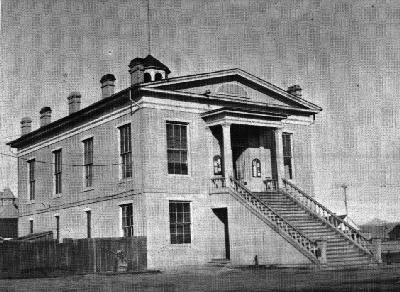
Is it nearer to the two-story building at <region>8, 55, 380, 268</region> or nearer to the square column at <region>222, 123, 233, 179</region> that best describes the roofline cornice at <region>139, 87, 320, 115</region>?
the two-story building at <region>8, 55, 380, 268</region>

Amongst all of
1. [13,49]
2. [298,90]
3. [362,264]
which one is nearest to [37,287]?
[13,49]

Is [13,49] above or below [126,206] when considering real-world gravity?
above

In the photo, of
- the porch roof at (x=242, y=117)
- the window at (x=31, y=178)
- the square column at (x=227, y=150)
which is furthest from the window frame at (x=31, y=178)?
the square column at (x=227, y=150)

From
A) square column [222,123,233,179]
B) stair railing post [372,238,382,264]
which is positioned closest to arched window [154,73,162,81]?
square column [222,123,233,179]

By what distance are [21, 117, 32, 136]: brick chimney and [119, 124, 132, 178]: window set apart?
44.1 ft

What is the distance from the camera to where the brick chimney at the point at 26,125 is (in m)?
38.8

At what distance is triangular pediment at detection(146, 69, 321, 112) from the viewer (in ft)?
89.0

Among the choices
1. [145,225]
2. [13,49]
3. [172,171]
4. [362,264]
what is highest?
[13,49]

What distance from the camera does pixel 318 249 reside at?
22906 millimetres

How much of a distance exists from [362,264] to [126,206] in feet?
34.9

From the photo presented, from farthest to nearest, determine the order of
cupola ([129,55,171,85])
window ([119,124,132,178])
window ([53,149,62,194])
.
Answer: window ([53,149,62,194]) → cupola ([129,55,171,85]) → window ([119,124,132,178])

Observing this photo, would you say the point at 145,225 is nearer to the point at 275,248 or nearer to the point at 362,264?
the point at 275,248

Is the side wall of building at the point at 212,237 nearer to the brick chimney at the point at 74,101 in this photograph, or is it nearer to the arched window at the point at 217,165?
the arched window at the point at 217,165

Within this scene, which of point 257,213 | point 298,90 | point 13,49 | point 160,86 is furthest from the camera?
point 298,90
